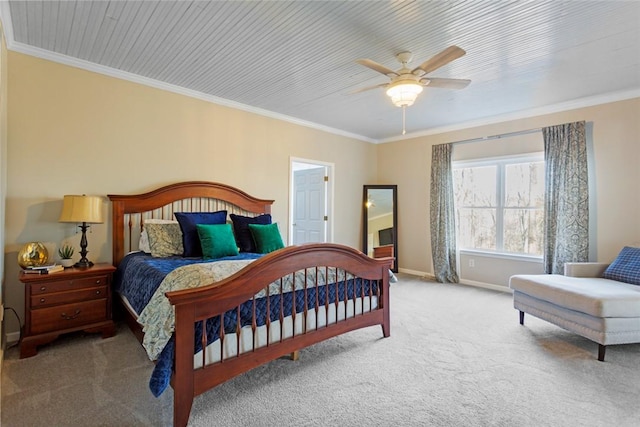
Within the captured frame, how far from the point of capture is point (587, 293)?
8.87 feet

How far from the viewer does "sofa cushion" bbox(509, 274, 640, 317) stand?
2.56 m

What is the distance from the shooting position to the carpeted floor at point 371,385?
1872 millimetres

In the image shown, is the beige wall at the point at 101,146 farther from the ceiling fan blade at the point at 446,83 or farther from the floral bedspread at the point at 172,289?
the ceiling fan blade at the point at 446,83

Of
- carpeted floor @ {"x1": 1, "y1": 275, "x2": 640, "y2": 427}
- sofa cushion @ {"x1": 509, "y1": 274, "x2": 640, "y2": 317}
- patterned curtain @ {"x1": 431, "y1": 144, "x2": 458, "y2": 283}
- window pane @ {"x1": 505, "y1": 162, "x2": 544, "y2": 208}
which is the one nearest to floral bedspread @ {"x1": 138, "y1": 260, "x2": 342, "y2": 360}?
carpeted floor @ {"x1": 1, "y1": 275, "x2": 640, "y2": 427}

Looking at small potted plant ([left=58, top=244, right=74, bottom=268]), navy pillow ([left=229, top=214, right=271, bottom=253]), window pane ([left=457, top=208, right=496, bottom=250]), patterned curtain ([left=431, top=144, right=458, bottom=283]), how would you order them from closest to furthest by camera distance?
Result: 1. small potted plant ([left=58, top=244, right=74, bottom=268])
2. navy pillow ([left=229, top=214, right=271, bottom=253])
3. window pane ([left=457, top=208, right=496, bottom=250])
4. patterned curtain ([left=431, top=144, right=458, bottom=283])

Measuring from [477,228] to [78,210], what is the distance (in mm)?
5417

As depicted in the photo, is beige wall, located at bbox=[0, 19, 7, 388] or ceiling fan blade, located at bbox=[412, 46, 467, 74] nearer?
ceiling fan blade, located at bbox=[412, 46, 467, 74]

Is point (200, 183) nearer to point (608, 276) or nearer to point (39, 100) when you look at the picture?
point (39, 100)

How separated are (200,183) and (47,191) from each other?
4.88 feet

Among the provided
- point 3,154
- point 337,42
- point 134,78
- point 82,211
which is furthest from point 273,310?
point 134,78

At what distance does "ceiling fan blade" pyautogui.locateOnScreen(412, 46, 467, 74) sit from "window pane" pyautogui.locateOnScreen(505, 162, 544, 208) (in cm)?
314

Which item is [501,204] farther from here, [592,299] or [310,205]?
[310,205]

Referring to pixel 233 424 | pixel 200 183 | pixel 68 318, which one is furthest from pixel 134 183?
pixel 233 424

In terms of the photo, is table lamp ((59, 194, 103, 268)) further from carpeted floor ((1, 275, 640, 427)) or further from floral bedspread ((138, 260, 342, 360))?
floral bedspread ((138, 260, 342, 360))
